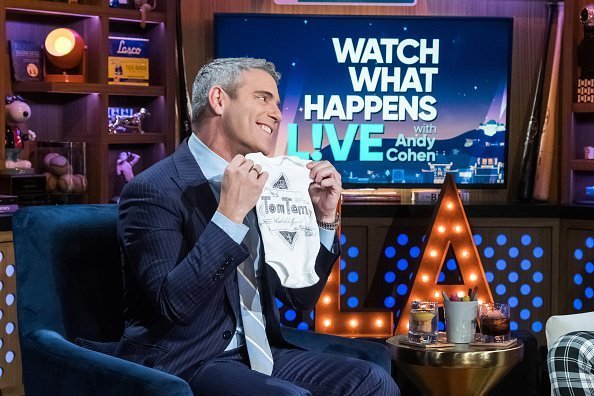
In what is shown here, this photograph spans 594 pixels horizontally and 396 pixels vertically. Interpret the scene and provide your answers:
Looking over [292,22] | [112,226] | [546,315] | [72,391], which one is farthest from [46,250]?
[546,315]

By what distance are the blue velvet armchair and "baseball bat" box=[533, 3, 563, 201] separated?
300 cm

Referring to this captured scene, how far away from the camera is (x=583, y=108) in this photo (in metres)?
5.68

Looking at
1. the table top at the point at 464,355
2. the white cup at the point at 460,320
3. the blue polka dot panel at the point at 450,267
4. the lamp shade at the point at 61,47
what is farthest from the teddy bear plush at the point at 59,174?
the white cup at the point at 460,320

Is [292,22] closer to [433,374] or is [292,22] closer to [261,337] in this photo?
[433,374]

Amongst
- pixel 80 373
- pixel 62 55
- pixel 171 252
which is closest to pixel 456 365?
pixel 171 252

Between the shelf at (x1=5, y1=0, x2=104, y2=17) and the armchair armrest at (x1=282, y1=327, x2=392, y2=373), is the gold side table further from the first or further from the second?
the shelf at (x1=5, y1=0, x2=104, y2=17)

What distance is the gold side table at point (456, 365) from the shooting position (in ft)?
12.3

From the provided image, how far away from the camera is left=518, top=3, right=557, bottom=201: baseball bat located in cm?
579

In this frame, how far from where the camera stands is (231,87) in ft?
9.59

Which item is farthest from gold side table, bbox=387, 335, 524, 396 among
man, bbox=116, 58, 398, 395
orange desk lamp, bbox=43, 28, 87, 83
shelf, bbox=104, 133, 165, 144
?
orange desk lamp, bbox=43, 28, 87, 83

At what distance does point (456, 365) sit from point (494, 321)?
0.73 ft

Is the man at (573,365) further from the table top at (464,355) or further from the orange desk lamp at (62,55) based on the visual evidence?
the orange desk lamp at (62,55)

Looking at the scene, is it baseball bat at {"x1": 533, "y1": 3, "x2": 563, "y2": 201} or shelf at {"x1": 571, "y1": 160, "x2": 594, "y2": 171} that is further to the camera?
baseball bat at {"x1": 533, "y1": 3, "x2": 563, "y2": 201}

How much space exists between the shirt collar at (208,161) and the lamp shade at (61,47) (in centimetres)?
262
